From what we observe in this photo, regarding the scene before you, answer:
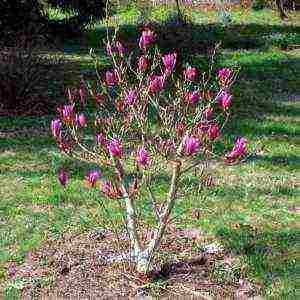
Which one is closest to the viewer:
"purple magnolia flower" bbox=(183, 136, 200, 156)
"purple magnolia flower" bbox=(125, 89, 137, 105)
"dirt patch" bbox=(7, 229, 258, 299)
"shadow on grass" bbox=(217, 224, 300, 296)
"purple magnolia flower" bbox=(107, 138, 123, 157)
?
"purple magnolia flower" bbox=(183, 136, 200, 156)

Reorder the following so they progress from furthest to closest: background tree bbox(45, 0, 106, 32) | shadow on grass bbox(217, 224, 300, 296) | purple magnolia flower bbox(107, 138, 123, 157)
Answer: background tree bbox(45, 0, 106, 32), shadow on grass bbox(217, 224, 300, 296), purple magnolia flower bbox(107, 138, 123, 157)

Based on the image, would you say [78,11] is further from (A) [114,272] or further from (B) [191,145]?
(B) [191,145]

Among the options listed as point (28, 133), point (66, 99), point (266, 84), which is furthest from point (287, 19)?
point (28, 133)

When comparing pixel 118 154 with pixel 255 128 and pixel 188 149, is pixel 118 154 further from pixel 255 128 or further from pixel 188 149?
pixel 255 128

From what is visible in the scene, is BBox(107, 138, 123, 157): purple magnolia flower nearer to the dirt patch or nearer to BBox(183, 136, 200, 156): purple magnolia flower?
BBox(183, 136, 200, 156): purple magnolia flower

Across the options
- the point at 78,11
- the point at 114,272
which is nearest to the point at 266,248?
the point at 114,272

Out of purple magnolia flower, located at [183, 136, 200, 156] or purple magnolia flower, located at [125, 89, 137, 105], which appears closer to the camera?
purple magnolia flower, located at [183, 136, 200, 156]

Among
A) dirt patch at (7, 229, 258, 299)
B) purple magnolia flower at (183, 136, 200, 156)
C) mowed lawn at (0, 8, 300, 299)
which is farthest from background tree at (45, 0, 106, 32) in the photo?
purple magnolia flower at (183, 136, 200, 156)

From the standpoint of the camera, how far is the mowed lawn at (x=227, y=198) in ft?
19.7

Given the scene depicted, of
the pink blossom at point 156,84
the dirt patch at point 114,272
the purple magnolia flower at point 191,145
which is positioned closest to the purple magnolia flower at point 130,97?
the pink blossom at point 156,84

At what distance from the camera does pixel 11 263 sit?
588 cm

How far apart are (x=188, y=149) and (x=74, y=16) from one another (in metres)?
15.3

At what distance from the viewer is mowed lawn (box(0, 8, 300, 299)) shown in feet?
19.7

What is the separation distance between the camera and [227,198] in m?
7.46
